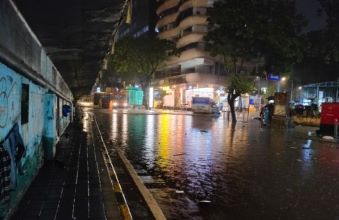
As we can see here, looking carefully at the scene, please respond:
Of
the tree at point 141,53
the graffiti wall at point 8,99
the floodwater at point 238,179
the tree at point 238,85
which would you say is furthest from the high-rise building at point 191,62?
the graffiti wall at point 8,99

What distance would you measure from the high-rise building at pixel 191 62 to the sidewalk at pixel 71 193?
59.8 meters

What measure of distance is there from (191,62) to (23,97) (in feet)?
Result: 219

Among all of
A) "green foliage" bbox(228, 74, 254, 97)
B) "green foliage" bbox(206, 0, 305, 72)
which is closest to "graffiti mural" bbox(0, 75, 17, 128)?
"green foliage" bbox(228, 74, 254, 97)

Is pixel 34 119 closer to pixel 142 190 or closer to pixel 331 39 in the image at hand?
pixel 142 190

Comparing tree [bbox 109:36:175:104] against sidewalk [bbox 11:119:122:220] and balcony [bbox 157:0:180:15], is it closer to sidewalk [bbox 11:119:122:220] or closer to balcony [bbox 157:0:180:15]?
balcony [bbox 157:0:180:15]

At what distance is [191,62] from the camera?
241ft

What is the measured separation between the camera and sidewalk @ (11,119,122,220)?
641 cm

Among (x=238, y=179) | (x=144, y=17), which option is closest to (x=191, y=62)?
(x=144, y=17)

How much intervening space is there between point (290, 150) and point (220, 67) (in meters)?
57.8

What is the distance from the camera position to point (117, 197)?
766cm

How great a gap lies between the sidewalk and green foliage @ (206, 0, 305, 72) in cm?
2969

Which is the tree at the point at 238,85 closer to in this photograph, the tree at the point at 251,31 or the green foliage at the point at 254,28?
the tree at the point at 251,31

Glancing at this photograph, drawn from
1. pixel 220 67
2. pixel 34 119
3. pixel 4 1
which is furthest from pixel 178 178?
pixel 220 67

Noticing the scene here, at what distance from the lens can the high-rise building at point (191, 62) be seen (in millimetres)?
70938
